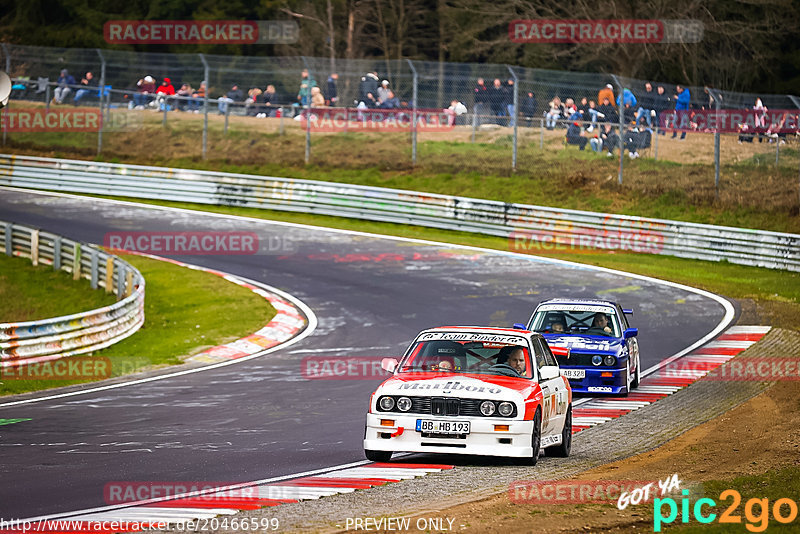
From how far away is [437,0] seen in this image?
201 ft

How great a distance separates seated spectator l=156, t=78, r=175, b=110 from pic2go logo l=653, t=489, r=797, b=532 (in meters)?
33.0

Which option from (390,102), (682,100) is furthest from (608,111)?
(390,102)

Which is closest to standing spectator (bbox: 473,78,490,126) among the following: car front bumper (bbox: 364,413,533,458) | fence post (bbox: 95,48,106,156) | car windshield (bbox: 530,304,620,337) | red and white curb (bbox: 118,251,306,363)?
red and white curb (bbox: 118,251,306,363)

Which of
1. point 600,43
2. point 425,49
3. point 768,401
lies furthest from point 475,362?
point 425,49

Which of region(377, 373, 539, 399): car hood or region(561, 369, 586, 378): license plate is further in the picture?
region(561, 369, 586, 378): license plate

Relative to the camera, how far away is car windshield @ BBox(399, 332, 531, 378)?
10.7m

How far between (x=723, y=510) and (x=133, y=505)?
14.4ft

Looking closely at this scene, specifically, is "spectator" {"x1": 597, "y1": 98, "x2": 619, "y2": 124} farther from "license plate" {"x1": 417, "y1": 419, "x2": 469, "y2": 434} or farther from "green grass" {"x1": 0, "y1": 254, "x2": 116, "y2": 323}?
"license plate" {"x1": 417, "y1": 419, "x2": 469, "y2": 434}

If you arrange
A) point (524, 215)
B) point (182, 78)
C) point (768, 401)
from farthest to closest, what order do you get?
point (182, 78) → point (524, 215) → point (768, 401)

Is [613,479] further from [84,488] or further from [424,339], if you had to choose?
[84,488]

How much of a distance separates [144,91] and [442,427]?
104ft

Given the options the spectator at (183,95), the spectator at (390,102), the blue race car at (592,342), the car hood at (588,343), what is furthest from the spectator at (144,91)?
the car hood at (588,343)

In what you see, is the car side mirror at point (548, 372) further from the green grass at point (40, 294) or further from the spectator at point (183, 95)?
Answer: the spectator at point (183, 95)

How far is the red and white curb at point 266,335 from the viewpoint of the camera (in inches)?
759
